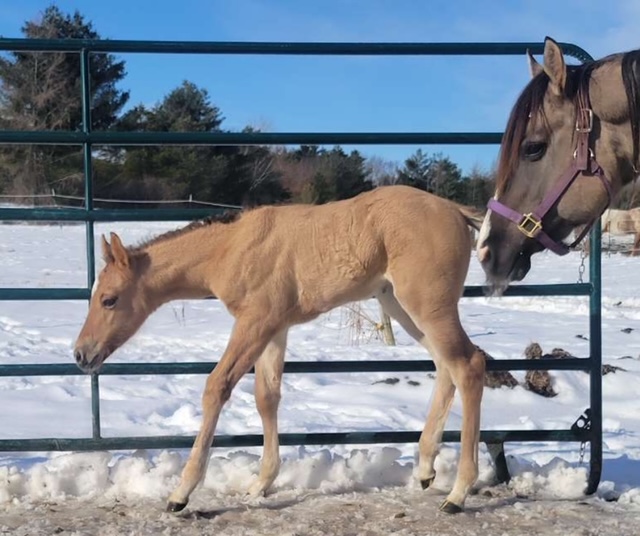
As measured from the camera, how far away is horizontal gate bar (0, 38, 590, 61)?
3.36 metres

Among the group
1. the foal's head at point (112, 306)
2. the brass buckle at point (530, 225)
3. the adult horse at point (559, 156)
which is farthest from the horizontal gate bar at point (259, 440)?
the brass buckle at point (530, 225)

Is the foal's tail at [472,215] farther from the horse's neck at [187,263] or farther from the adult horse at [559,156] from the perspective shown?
the horse's neck at [187,263]

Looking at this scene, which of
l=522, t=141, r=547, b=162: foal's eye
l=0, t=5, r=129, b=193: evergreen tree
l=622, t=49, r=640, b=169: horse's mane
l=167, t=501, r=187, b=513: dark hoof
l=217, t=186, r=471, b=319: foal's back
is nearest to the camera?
l=622, t=49, r=640, b=169: horse's mane

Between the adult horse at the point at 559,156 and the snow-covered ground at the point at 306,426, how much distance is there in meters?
1.26

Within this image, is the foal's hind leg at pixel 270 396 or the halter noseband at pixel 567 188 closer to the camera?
the halter noseband at pixel 567 188

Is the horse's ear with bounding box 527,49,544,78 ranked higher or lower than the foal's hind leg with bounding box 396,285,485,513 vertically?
higher

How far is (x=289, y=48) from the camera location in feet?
11.3

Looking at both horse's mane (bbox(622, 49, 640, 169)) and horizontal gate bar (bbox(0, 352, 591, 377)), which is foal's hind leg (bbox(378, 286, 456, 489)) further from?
horse's mane (bbox(622, 49, 640, 169))

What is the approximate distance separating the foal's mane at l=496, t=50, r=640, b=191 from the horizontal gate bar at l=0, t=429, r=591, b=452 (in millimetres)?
1513

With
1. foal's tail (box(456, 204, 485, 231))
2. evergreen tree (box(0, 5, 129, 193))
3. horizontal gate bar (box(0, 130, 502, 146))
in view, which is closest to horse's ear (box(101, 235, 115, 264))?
horizontal gate bar (box(0, 130, 502, 146))

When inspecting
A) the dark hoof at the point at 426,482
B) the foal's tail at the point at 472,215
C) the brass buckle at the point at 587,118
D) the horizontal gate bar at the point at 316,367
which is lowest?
the dark hoof at the point at 426,482

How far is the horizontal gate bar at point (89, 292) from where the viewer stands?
11.1ft

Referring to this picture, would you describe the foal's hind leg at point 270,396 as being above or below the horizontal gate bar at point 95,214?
below

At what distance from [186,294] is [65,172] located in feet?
39.0
